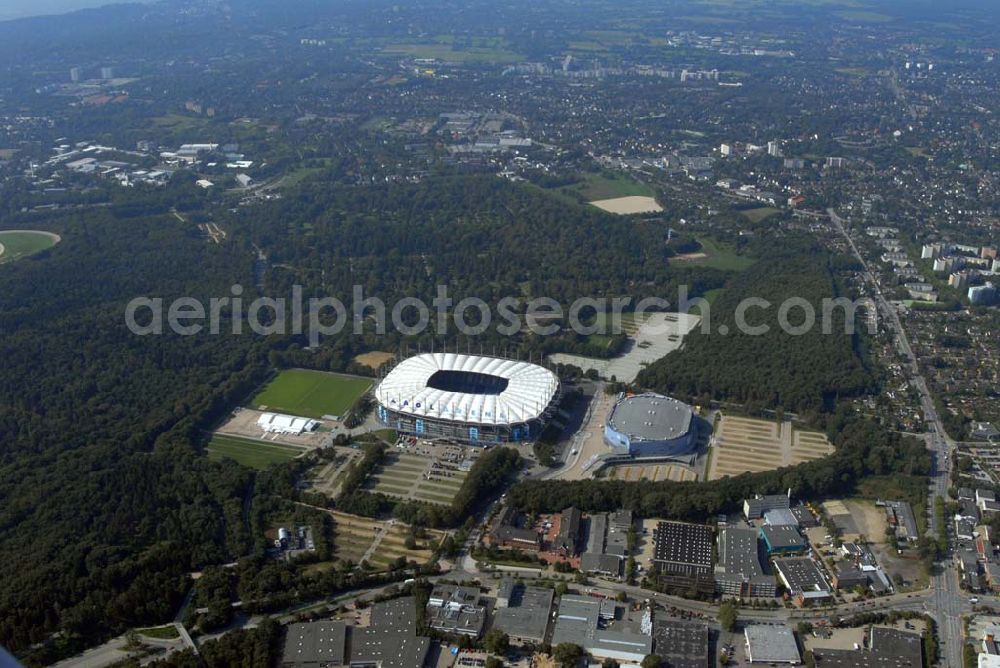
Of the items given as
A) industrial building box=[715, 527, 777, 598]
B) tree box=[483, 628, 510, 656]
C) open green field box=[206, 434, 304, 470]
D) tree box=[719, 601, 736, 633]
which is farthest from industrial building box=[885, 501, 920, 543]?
open green field box=[206, 434, 304, 470]

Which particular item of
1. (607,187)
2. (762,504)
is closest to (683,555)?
(762,504)

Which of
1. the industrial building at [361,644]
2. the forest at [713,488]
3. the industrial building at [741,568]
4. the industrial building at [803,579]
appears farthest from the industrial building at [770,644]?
the industrial building at [361,644]

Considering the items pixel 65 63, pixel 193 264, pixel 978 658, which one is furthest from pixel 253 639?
Result: pixel 65 63

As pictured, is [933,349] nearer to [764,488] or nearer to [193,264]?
[764,488]

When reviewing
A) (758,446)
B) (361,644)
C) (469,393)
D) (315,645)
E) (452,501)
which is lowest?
(758,446)

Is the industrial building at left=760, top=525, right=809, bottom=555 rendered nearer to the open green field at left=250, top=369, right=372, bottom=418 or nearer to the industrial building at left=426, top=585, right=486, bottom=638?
the industrial building at left=426, top=585, right=486, bottom=638

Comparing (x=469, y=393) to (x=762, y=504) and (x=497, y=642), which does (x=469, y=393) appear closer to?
(x=762, y=504)
